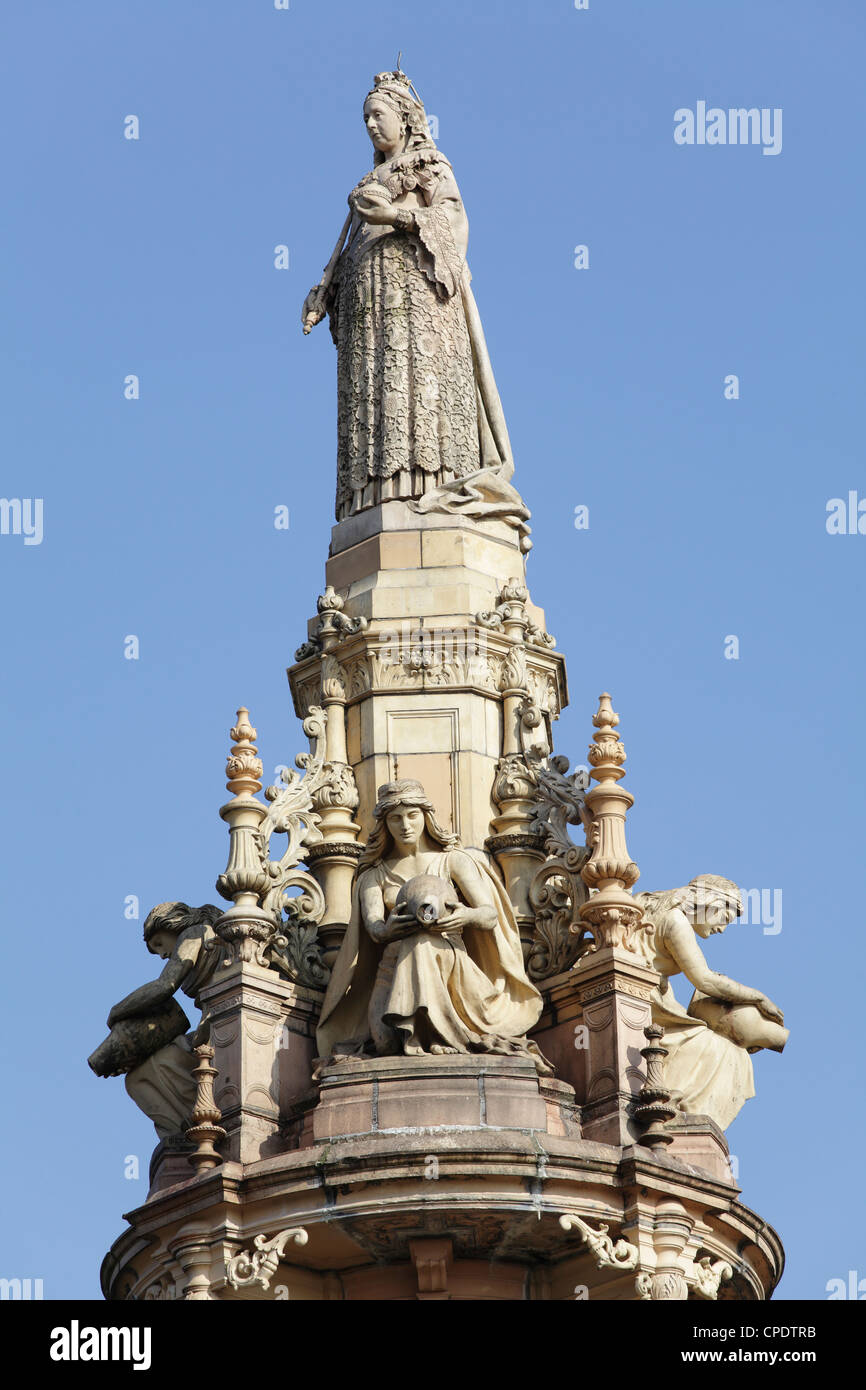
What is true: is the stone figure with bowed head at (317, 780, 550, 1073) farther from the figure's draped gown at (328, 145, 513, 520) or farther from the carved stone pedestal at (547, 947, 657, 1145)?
the figure's draped gown at (328, 145, 513, 520)

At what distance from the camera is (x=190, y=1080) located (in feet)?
110

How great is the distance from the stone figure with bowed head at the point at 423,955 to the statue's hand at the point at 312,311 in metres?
7.19

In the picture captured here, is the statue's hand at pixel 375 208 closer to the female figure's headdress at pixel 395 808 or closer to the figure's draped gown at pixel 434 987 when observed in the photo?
the female figure's headdress at pixel 395 808

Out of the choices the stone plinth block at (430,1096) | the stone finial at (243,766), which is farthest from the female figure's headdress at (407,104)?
the stone plinth block at (430,1096)

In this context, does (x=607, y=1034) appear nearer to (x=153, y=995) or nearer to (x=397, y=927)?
(x=397, y=927)

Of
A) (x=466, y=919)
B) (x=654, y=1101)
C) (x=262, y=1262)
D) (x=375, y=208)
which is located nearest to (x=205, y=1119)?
(x=262, y=1262)

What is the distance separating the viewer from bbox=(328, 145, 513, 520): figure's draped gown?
36562mm

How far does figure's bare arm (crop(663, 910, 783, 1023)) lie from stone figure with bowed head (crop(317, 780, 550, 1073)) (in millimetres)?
1686

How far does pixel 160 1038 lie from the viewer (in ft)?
110

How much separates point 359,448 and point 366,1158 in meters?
9.46

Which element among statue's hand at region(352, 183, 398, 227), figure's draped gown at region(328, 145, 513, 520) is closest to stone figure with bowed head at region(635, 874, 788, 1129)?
figure's draped gown at region(328, 145, 513, 520)

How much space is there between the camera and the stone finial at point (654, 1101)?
31.3 metres
